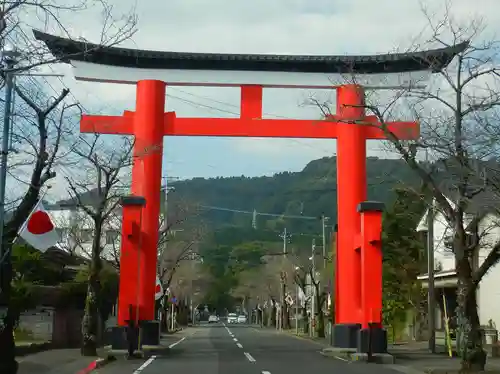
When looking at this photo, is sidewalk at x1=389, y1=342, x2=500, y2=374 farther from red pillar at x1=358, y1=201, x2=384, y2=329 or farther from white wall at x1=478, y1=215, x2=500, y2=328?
white wall at x1=478, y1=215, x2=500, y2=328

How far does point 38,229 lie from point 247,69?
44.1 ft

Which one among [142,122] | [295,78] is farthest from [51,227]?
[295,78]

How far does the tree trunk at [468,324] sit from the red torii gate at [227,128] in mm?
6753

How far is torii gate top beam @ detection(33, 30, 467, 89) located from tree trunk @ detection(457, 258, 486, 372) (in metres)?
10.1

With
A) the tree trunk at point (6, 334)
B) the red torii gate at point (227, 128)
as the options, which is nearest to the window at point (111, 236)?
the red torii gate at point (227, 128)

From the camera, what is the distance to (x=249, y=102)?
26.3 meters

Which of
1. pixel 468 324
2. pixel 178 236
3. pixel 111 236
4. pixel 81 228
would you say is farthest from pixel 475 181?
pixel 178 236

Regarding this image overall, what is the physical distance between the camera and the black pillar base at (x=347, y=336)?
24875 millimetres

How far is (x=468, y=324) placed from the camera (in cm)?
1745

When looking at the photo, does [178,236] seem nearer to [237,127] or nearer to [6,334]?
[237,127]

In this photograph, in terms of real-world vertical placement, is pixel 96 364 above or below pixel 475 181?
below

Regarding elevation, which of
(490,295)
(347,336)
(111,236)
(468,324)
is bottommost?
(347,336)

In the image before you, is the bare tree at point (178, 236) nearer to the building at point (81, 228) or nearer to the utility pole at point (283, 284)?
the building at point (81, 228)

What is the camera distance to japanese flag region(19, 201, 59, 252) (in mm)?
14969
